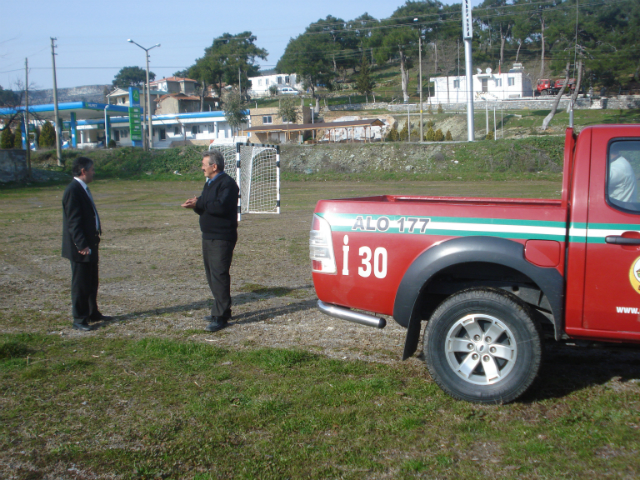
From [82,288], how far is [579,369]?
5.31 metres

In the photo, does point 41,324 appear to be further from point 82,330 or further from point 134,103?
point 134,103

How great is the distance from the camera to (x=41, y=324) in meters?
6.50

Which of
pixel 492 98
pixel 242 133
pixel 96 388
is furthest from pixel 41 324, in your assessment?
pixel 492 98

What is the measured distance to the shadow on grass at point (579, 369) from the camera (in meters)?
4.39

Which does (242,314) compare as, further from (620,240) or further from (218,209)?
(620,240)

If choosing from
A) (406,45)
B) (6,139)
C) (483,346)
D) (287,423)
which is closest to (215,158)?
(287,423)

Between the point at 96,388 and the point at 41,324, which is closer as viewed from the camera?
the point at 96,388

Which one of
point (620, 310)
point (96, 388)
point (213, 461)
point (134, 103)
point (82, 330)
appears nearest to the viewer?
point (213, 461)

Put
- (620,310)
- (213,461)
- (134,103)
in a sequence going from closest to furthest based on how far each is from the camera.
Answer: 1. (213,461)
2. (620,310)
3. (134,103)

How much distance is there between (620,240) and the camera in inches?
149

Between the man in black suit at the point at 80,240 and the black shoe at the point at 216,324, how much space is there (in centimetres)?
139

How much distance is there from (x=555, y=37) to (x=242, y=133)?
149ft

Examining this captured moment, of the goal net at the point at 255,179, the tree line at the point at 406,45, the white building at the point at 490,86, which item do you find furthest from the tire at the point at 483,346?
the tree line at the point at 406,45

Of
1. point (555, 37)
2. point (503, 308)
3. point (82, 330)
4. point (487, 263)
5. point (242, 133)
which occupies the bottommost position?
point (82, 330)
